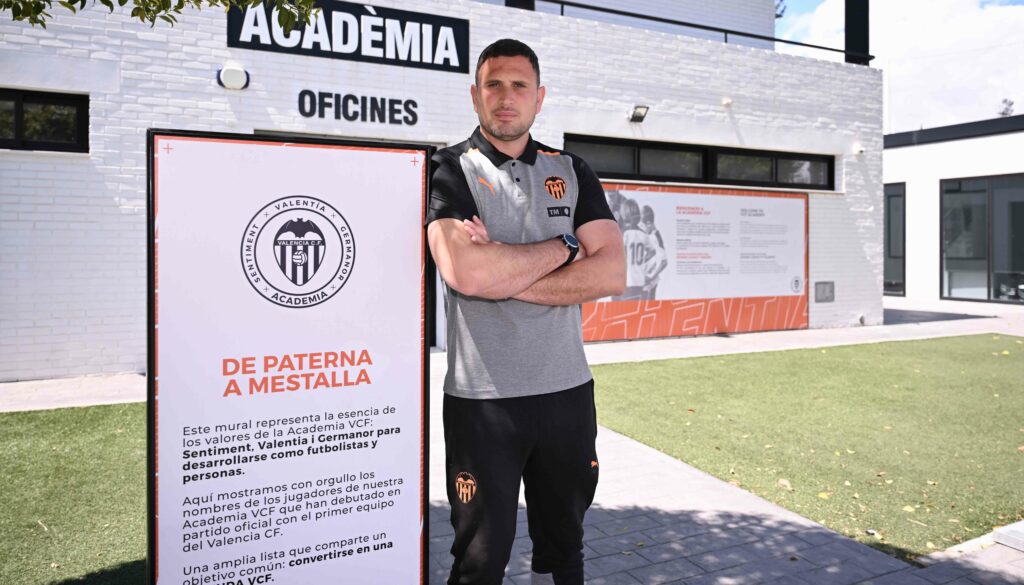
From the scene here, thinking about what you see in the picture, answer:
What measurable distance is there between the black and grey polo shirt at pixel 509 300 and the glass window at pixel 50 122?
774cm

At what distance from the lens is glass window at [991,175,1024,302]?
1903 centimetres

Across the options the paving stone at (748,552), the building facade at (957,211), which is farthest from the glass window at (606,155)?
the building facade at (957,211)

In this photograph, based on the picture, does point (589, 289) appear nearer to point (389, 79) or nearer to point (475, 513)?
point (475, 513)

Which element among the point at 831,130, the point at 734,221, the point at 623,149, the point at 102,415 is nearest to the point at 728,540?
the point at 102,415

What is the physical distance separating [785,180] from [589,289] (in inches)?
491

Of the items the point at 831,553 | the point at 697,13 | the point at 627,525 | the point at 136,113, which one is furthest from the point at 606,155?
the point at 831,553

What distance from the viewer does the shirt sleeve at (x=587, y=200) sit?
8.19 feet

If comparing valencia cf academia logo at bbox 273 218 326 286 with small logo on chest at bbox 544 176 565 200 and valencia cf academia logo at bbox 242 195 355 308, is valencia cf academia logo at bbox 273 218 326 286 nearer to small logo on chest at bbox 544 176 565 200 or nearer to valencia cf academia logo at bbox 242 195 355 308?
valencia cf academia logo at bbox 242 195 355 308

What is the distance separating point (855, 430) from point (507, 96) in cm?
514

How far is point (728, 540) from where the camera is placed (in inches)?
149

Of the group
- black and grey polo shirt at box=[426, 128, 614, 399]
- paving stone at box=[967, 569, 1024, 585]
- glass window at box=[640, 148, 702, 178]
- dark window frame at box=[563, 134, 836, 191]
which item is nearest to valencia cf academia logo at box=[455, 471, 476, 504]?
black and grey polo shirt at box=[426, 128, 614, 399]

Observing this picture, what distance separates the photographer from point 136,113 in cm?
845

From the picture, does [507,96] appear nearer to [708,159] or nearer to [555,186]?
[555,186]

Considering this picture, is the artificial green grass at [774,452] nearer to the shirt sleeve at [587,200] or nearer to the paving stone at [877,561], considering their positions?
A: the paving stone at [877,561]
